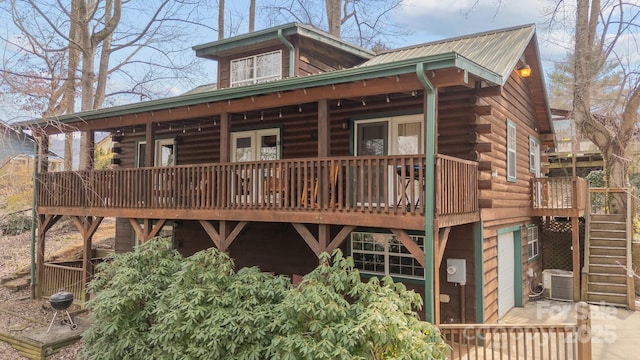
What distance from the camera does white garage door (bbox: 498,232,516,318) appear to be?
9.42 metres

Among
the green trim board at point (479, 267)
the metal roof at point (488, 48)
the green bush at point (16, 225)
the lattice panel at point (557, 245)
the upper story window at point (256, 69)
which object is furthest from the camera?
the green bush at point (16, 225)

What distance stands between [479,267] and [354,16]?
18.6 m

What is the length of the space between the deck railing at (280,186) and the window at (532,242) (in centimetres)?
515

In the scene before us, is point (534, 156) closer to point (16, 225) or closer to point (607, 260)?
point (607, 260)

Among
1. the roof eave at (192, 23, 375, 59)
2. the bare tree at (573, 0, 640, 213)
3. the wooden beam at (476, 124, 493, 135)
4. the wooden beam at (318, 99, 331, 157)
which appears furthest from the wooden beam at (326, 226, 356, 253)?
the bare tree at (573, 0, 640, 213)

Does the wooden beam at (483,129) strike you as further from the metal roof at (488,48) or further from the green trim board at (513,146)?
the green trim board at (513,146)

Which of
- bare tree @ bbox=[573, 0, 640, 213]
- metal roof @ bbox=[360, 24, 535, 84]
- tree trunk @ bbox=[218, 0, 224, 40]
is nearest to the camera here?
metal roof @ bbox=[360, 24, 535, 84]

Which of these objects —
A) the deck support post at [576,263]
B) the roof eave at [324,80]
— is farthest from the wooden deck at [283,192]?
the deck support post at [576,263]

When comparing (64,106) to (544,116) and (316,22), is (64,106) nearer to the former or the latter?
(316,22)

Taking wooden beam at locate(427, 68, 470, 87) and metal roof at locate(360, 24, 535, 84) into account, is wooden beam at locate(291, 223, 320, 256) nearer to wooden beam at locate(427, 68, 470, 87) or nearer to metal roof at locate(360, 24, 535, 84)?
wooden beam at locate(427, 68, 470, 87)

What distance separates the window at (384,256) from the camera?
880 cm

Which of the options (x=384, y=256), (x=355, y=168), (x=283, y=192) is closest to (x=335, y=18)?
(x=283, y=192)

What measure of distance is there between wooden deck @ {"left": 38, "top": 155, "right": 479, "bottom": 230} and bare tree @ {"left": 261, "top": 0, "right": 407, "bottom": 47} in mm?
15861

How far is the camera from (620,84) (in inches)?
554
